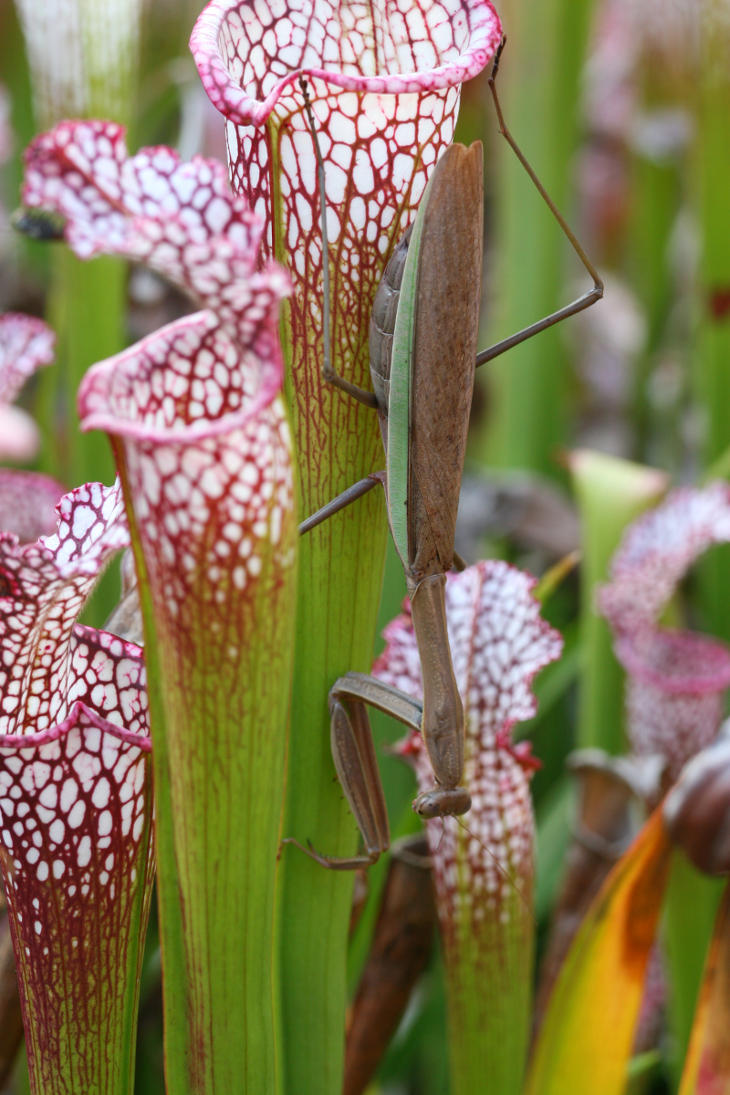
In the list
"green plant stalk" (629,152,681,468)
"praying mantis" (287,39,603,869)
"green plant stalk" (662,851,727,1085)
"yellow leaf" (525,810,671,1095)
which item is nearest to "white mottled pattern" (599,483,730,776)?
"green plant stalk" (662,851,727,1085)

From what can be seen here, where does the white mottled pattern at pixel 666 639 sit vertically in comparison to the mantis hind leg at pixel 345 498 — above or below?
below

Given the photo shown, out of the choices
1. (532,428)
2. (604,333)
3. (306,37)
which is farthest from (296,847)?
(604,333)

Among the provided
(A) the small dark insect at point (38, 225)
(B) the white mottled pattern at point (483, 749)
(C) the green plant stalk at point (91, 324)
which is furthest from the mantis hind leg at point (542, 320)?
(C) the green plant stalk at point (91, 324)

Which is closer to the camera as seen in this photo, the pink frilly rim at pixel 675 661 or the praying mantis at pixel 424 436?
the praying mantis at pixel 424 436

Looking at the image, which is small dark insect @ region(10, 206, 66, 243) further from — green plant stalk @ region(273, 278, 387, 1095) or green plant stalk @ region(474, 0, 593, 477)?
green plant stalk @ region(474, 0, 593, 477)

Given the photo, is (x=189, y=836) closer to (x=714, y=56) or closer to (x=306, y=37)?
(x=306, y=37)

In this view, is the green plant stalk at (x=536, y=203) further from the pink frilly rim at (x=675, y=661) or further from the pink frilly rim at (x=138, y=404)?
the pink frilly rim at (x=138, y=404)

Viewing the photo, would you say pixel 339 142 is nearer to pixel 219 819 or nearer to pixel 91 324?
pixel 219 819

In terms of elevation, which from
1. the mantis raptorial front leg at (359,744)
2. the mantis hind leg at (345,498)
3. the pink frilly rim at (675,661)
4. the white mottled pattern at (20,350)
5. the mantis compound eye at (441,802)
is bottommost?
the pink frilly rim at (675,661)
